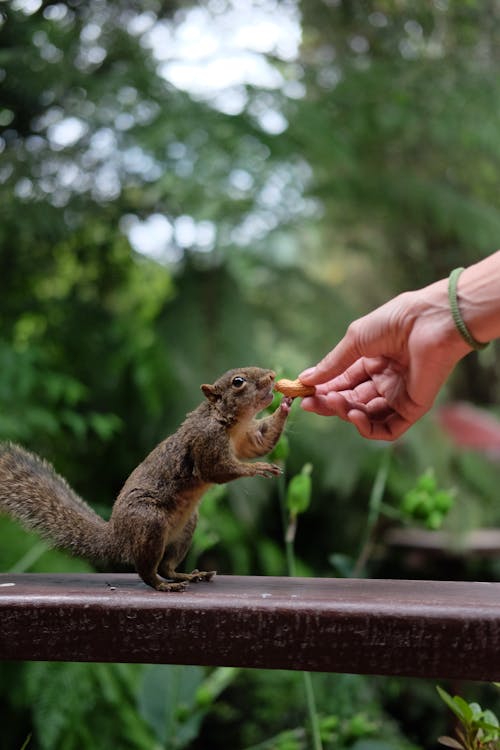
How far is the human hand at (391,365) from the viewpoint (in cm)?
96

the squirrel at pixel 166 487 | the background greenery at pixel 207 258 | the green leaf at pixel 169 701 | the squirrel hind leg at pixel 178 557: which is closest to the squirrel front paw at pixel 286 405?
the squirrel at pixel 166 487

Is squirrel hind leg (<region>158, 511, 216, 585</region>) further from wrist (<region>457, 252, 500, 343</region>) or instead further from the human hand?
wrist (<region>457, 252, 500, 343</region>)

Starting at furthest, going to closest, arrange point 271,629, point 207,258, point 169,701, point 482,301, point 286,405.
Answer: point 207,258, point 169,701, point 286,405, point 482,301, point 271,629

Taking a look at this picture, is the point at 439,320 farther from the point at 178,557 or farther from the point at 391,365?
the point at 178,557

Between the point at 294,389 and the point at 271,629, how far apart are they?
33 centimetres

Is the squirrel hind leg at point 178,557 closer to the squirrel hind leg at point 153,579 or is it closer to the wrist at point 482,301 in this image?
the squirrel hind leg at point 153,579

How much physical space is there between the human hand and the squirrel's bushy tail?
0.96 ft

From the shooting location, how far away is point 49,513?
1050mm

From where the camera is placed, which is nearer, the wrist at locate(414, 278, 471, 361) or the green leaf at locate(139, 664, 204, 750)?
the wrist at locate(414, 278, 471, 361)

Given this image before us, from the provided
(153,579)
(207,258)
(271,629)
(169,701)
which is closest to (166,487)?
(153,579)

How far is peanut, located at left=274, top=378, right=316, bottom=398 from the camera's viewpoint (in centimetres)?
105

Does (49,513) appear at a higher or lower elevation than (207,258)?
lower

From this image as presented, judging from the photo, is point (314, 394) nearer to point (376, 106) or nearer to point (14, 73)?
point (14, 73)

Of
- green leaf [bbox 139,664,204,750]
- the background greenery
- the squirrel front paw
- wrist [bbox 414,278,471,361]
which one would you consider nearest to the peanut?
the squirrel front paw
